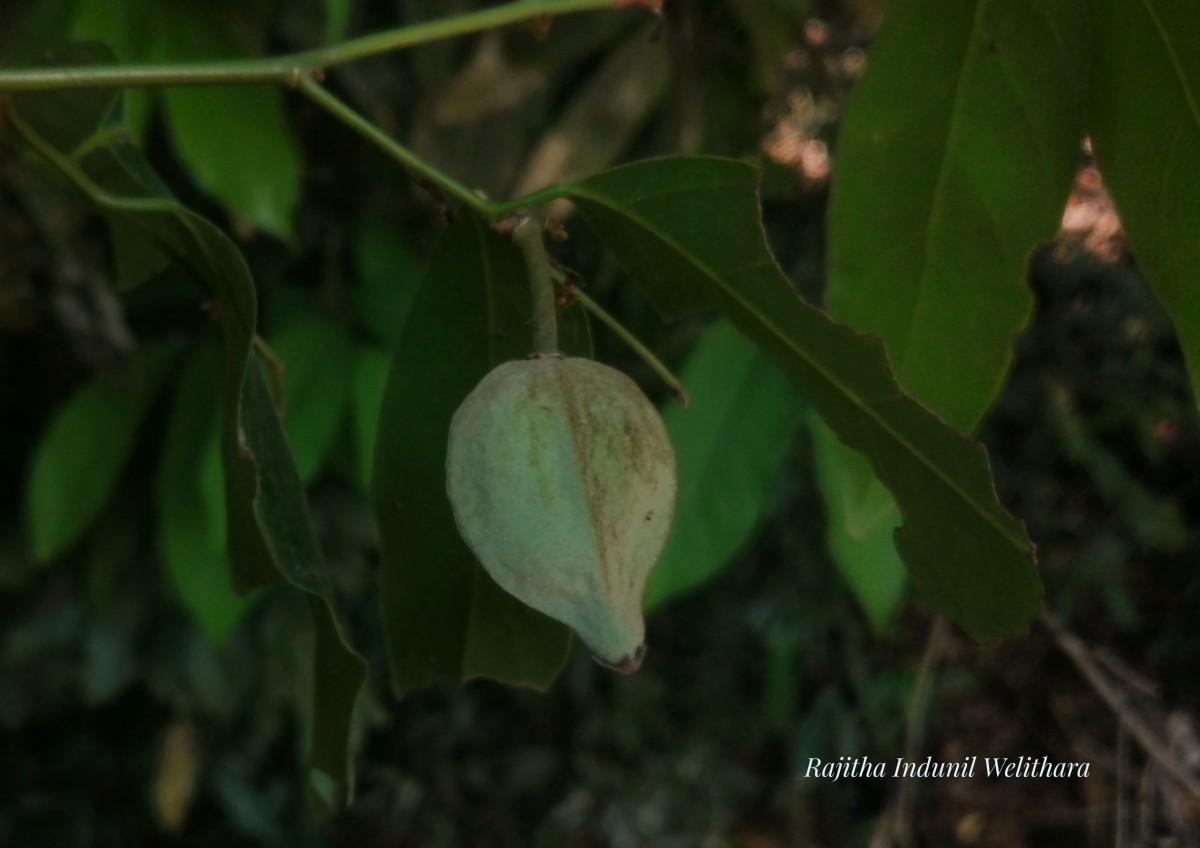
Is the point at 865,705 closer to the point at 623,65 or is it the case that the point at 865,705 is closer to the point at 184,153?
the point at 623,65

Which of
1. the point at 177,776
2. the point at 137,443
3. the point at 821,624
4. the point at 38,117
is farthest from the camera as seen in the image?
the point at 821,624

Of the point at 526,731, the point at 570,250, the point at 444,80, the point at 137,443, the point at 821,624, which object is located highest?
the point at 444,80

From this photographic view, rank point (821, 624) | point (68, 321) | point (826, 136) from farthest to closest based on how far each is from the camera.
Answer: point (821, 624) < point (826, 136) < point (68, 321)

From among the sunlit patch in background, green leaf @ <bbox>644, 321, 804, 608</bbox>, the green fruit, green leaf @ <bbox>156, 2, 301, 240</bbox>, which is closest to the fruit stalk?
the green fruit

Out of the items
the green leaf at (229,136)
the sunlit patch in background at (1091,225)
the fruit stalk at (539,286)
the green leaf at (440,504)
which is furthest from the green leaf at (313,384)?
the sunlit patch in background at (1091,225)

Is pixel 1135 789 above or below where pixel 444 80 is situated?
below

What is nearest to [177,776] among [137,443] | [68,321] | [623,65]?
[137,443]

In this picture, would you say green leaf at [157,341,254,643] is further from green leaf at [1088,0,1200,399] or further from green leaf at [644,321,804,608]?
green leaf at [1088,0,1200,399]

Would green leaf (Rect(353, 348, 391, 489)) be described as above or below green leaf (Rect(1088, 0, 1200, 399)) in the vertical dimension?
below
